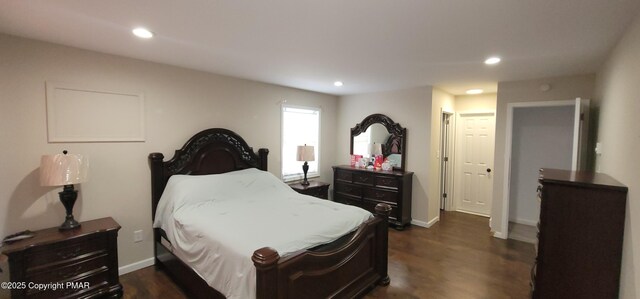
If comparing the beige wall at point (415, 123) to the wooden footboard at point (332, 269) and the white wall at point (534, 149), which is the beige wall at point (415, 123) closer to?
the white wall at point (534, 149)

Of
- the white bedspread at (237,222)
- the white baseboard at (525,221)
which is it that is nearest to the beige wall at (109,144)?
the white bedspread at (237,222)

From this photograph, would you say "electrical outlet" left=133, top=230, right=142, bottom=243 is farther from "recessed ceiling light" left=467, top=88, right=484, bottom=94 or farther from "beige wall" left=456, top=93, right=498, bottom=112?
"beige wall" left=456, top=93, right=498, bottom=112

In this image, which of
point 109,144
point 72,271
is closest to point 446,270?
point 72,271

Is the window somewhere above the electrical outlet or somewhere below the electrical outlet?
above

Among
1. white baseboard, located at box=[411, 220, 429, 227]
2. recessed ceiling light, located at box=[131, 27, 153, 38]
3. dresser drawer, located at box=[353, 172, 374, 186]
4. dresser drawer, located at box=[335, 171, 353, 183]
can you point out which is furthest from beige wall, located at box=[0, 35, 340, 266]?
white baseboard, located at box=[411, 220, 429, 227]

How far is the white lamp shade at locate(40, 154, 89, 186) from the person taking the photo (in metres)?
2.20

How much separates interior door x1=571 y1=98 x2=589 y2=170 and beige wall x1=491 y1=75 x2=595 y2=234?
0.76ft

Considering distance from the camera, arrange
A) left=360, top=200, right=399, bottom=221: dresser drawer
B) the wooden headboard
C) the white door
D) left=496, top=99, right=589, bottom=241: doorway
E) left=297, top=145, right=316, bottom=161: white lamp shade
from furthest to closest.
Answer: the white door, left=297, top=145, right=316, bottom=161: white lamp shade, left=360, top=200, right=399, bottom=221: dresser drawer, left=496, top=99, right=589, bottom=241: doorway, the wooden headboard

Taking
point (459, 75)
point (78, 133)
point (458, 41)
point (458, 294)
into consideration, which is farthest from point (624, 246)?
point (78, 133)

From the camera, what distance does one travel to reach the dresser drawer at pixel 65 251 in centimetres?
208

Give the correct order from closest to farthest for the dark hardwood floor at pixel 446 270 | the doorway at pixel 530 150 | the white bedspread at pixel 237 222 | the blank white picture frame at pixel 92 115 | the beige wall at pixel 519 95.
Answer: the white bedspread at pixel 237 222
the blank white picture frame at pixel 92 115
the dark hardwood floor at pixel 446 270
the beige wall at pixel 519 95
the doorway at pixel 530 150

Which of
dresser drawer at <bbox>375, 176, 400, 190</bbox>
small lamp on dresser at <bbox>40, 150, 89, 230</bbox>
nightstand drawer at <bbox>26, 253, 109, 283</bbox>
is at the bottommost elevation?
nightstand drawer at <bbox>26, 253, 109, 283</bbox>

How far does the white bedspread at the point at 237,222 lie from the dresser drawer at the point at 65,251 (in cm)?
54

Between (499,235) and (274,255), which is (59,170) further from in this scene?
(499,235)
